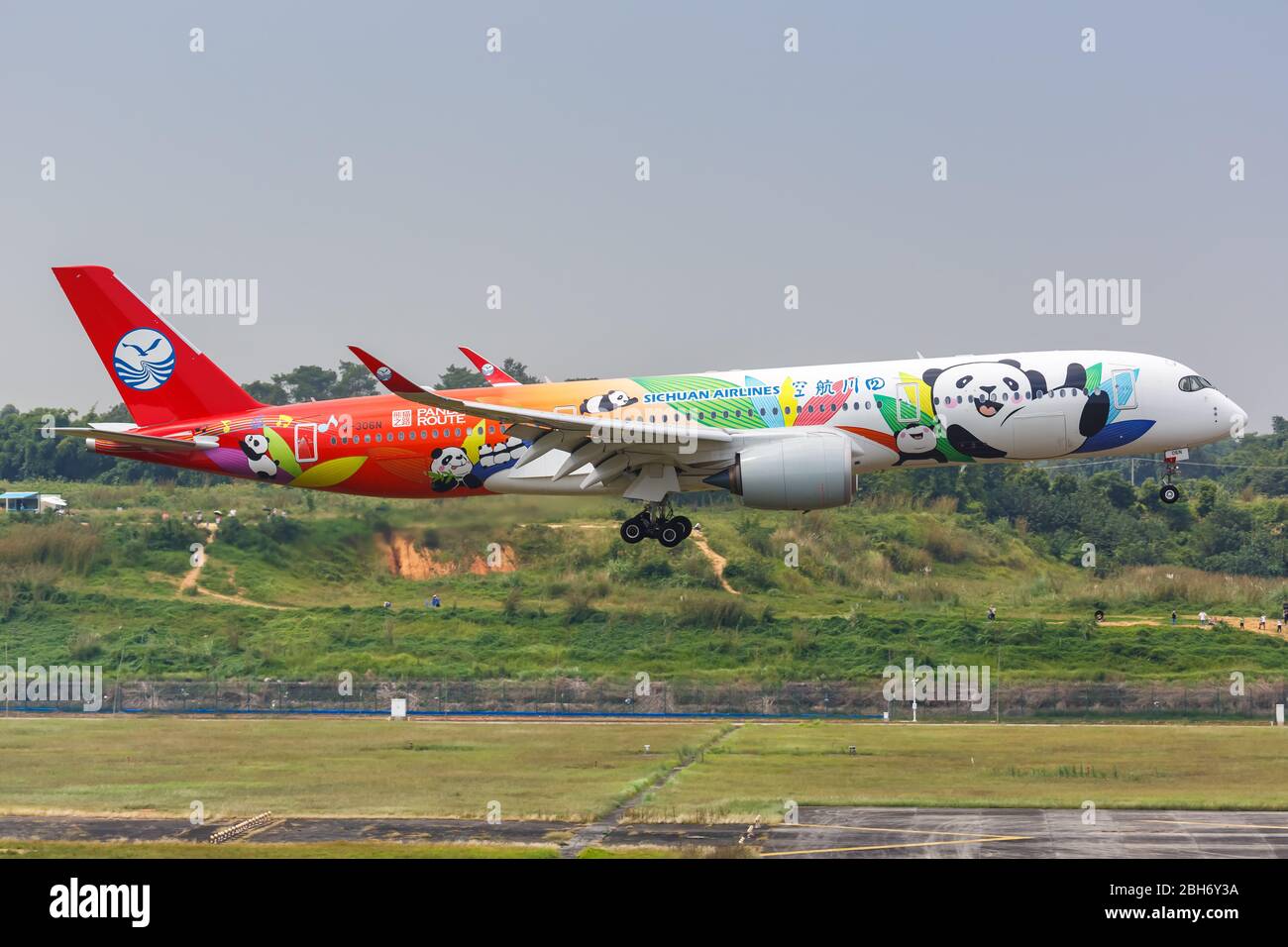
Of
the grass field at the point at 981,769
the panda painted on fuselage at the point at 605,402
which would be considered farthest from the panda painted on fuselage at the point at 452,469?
the grass field at the point at 981,769

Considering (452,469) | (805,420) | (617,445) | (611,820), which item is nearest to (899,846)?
(611,820)

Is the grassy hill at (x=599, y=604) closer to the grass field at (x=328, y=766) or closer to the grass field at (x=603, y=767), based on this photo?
the grass field at (x=328, y=766)

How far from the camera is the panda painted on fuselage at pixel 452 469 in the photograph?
47281mm

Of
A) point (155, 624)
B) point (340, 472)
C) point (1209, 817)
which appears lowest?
point (1209, 817)

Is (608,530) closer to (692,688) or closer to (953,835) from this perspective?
(692,688)

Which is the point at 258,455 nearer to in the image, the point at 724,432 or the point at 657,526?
the point at 657,526

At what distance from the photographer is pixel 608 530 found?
83.1 meters

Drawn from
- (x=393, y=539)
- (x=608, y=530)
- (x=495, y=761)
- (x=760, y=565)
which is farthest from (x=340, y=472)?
(x=760, y=565)

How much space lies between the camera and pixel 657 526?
4716cm

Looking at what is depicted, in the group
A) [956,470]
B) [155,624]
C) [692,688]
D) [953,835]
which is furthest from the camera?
[956,470]

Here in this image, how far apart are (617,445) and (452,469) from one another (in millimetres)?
5644

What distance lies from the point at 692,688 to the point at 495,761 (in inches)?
602

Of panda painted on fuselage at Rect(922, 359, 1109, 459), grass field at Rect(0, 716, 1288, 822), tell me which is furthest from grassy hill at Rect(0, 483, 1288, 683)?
panda painted on fuselage at Rect(922, 359, 1109, 459)

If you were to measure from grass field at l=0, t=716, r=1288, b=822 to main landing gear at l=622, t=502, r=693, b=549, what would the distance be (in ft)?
28.1
